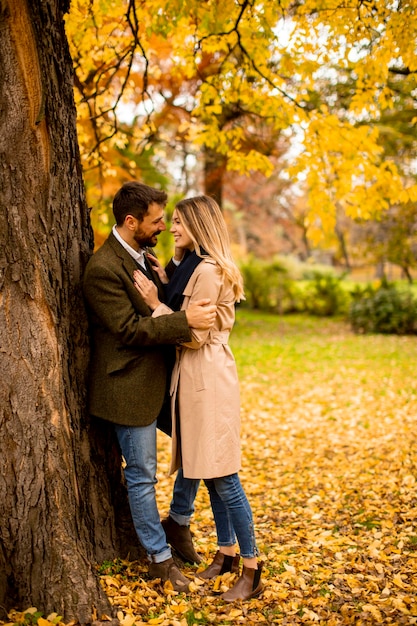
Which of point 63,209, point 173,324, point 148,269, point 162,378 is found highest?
point 63,209

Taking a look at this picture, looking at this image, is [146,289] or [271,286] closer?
[146,289]

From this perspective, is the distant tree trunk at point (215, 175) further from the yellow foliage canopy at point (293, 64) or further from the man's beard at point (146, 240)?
the man's beard at point (146, 240)

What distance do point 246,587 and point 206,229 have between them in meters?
1.87

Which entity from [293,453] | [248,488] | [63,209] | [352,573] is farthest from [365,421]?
[63,209]

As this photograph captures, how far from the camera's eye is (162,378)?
3.17m

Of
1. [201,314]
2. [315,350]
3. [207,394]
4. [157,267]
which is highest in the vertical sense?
[157,267]

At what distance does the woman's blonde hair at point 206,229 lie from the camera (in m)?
3.11

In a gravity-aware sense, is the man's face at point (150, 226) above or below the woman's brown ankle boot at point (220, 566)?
above

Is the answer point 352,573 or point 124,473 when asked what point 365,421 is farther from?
point 124,473

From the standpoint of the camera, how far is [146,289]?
3111mm

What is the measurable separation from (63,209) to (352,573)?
2580mm

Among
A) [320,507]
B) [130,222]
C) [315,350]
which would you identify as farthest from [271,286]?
[130,222]

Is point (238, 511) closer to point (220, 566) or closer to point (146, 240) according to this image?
point (220, 566)

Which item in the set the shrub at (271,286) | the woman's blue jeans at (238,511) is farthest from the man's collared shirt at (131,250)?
the shrub at (271,286)
